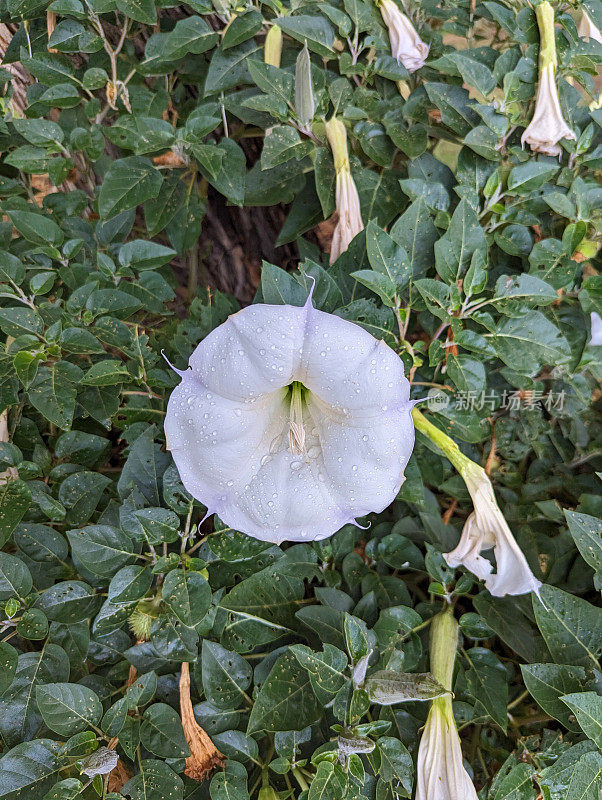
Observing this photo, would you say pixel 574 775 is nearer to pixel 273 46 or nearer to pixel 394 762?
pixel 394 762

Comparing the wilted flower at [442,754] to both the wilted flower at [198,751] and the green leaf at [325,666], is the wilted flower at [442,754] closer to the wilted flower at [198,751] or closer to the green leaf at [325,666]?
the green leaf at [325,666]

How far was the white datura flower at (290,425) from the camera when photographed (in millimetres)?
708

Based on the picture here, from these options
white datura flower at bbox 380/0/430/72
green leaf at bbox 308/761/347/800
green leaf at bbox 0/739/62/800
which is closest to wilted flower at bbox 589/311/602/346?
white datura flower at bbox 380/0/430/72

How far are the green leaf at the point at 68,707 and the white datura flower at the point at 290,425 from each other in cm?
29

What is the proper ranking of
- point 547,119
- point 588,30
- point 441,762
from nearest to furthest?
point 441,762 → point 547,119 → point 588,30

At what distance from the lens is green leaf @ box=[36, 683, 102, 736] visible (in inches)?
31.5

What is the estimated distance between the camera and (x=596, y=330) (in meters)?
1.08

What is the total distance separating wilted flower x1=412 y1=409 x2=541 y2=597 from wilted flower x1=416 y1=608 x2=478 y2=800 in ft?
0.41

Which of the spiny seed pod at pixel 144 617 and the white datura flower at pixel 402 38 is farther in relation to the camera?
the white datura flower at pixel 402 38

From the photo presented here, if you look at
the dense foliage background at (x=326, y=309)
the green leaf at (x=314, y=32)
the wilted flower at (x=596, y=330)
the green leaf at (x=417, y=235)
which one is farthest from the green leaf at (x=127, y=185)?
the wilted flower at (x=596, y=330)

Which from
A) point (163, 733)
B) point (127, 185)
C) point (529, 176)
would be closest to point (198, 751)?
point (163, 733)

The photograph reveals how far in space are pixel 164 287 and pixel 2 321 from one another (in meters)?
0.27

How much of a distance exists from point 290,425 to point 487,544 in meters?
0.34

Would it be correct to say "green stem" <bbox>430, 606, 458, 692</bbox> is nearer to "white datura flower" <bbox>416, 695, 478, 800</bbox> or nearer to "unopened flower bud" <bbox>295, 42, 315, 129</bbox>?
"white datura flower" <bbox>416, 695, 478, 800</bbox>
